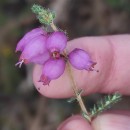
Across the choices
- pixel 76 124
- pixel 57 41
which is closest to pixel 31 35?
pixel 57 41

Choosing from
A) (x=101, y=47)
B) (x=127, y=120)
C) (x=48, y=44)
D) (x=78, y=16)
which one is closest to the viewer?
(x=48, y=44)

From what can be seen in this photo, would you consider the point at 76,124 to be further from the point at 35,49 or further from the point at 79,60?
the point at 35,49

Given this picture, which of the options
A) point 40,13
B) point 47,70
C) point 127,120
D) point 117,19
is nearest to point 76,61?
point 47,70

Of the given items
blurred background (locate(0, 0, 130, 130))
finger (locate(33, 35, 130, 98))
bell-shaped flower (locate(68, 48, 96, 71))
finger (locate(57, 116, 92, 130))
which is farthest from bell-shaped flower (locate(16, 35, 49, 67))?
→ blurred background (locate(0, 0, 130, 130))

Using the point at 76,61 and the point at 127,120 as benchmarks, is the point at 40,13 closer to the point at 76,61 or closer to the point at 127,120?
the point at 76,61

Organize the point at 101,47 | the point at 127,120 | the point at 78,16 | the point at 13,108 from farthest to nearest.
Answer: the point at 78,16, the point at 13,108, the point at 101,47, the point at 127,120

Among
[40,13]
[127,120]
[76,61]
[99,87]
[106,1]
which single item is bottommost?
[127,120]

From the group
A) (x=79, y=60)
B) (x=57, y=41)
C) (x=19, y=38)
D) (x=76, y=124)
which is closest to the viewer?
(x=57, y=41)
